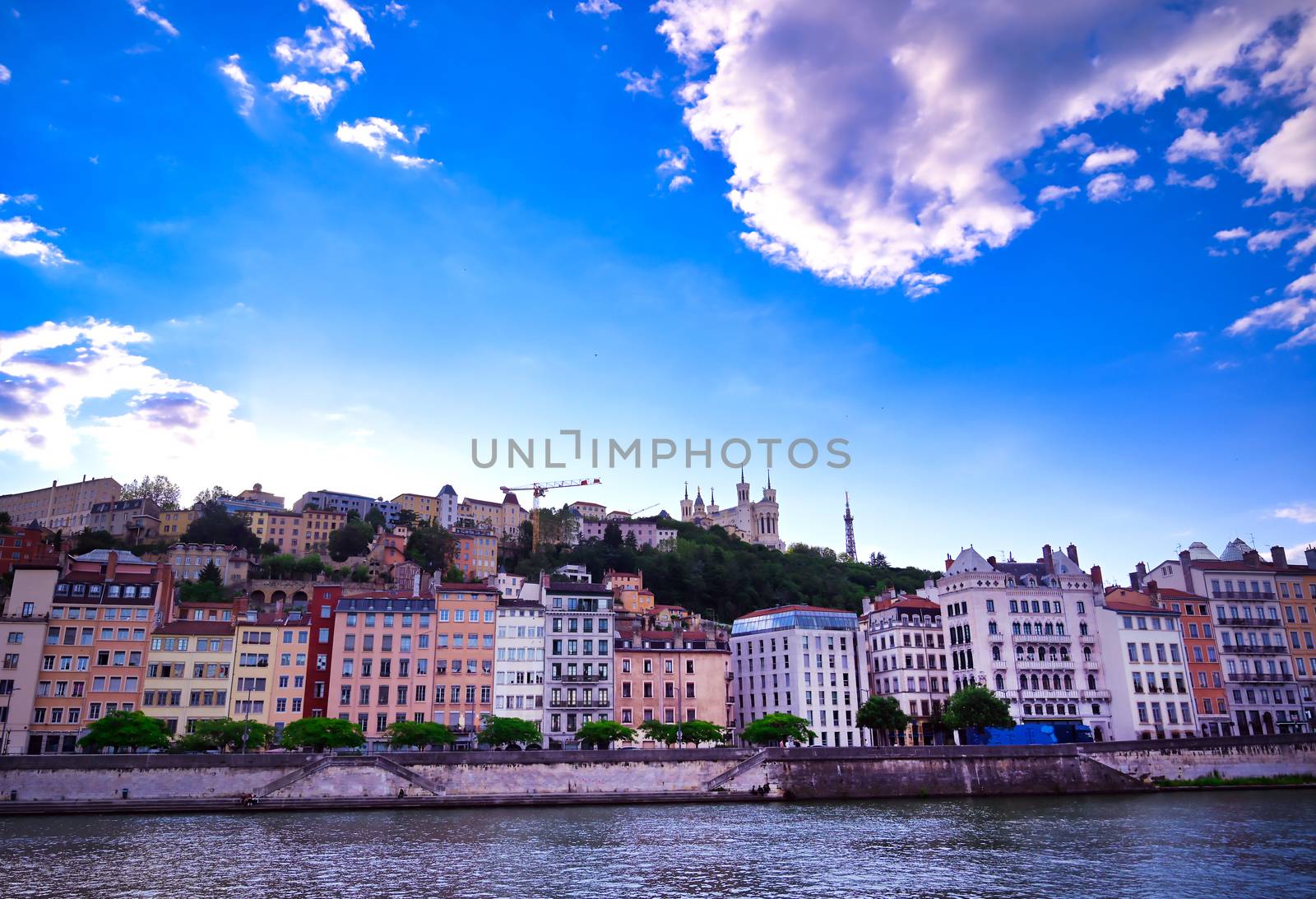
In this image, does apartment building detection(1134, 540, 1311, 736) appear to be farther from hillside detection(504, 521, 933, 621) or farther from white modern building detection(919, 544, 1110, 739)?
hillside detection(504, 521, 933, 621)

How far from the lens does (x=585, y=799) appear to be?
66688 mm

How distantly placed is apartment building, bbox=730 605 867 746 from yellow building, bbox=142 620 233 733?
5175 cm

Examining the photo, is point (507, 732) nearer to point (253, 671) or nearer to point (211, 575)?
point (253, 671)

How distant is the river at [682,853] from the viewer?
114 ft

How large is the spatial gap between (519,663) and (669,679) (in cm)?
1485

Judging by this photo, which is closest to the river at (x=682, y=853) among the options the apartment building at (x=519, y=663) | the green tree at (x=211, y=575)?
the apartment building at (x=519, y=663)

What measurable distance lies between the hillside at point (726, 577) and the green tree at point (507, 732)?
87440 mm

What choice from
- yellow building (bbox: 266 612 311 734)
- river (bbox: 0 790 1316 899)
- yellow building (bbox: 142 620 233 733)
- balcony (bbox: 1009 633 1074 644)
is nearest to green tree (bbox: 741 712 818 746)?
river (bbox: 0 790 1316 899)

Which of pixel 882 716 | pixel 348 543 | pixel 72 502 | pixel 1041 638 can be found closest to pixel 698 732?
pixel 882 716

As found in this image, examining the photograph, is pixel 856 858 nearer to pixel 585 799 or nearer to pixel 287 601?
pixel 585 799

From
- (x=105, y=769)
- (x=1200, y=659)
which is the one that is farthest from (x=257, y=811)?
(x=1200, y=659)

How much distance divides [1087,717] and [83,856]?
83881 millimetres

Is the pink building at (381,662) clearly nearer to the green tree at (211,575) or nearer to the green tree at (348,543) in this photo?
the green tree at (211,575)

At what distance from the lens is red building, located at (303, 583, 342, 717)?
83.2m
